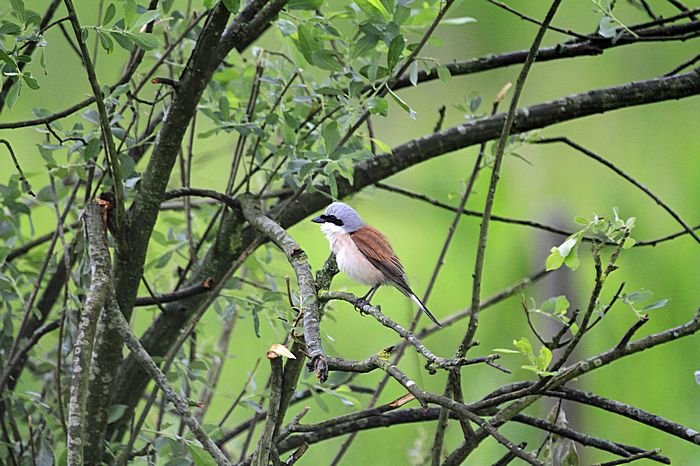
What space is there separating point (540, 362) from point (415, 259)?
103 cm

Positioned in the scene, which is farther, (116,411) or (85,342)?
(116,411)

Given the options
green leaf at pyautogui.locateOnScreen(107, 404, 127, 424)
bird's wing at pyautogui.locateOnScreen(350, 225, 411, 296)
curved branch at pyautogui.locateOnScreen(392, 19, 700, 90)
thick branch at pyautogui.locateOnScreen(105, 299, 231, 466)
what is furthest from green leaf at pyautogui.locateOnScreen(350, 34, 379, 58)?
green leaf at pyautogui.locateOnScreen(107, 404, 127, 424)

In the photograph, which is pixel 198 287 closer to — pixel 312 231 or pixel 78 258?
pixel 78 258

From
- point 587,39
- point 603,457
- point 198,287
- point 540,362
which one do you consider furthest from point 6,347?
point 603,457

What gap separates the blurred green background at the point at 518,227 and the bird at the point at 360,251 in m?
0.41

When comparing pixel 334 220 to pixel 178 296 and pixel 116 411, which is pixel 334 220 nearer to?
pixel 178 296

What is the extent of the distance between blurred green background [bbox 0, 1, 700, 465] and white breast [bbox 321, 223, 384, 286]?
42 cm

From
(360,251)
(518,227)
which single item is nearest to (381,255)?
(360,251)

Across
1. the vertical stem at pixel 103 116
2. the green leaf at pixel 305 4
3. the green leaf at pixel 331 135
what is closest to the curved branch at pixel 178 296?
the vertical stem at pixel 103 116

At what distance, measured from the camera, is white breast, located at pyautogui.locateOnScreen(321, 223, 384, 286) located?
0.92 m

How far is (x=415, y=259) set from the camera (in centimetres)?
168

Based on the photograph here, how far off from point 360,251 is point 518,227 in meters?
0.87

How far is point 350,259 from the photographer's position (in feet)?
3.04

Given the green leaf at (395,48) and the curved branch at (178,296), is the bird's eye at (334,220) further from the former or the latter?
the green leaf at (395,48)
